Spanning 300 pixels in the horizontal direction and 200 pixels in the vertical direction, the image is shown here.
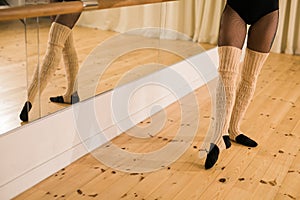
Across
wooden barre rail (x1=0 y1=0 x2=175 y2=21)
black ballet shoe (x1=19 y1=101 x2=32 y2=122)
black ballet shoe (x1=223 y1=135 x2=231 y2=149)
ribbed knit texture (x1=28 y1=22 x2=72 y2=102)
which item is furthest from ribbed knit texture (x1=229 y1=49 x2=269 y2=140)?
black ballet shoe (x1=19 y1=101 x2=32 y2=122)

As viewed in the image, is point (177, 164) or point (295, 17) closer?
point (177, 164)

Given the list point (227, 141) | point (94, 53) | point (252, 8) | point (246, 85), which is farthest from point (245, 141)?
point (94, 53)

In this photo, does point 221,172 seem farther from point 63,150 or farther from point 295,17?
point 295,17

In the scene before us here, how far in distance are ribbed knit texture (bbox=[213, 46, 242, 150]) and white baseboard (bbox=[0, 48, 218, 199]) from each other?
505 millimetres

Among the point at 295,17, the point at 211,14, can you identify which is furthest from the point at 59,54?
the point at 295,17

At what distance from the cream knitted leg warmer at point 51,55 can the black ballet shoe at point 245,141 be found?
979 mm

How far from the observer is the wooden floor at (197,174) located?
5.21 feet

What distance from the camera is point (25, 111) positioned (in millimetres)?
1633

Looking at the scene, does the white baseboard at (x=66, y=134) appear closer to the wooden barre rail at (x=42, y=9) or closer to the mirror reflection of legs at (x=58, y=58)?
the mirror reflection of legs at (x=58, y=58)

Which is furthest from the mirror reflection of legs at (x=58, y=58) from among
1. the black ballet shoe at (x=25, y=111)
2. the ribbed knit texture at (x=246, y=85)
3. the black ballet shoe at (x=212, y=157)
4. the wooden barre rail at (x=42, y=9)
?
the ribbed knit texture at (x=246, y=85)

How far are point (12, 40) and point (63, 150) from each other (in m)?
0.50

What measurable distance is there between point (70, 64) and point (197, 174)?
0.78 meters

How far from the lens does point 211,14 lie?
3.78m

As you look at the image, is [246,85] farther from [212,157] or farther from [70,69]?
[70,69]
